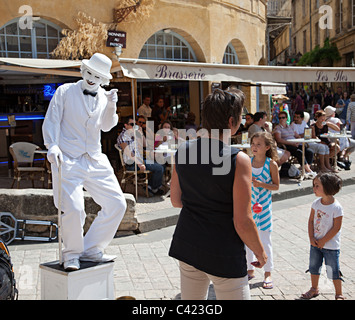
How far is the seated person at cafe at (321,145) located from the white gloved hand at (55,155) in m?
8.35

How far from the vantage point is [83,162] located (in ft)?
14.7

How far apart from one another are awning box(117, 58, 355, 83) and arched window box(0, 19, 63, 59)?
464 cm

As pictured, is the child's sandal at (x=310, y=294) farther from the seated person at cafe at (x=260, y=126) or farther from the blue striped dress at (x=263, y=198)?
the seated person at cafe at (x=260, y=126)

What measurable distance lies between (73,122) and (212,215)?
7.12 ft

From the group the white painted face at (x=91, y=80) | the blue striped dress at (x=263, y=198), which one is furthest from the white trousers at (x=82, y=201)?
the blue striped dress at (x=263, y=198)

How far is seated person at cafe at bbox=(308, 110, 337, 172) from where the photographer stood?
37.6 feet

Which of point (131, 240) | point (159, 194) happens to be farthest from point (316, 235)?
point (159, 194)

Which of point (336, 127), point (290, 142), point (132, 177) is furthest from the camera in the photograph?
point (336, 127)

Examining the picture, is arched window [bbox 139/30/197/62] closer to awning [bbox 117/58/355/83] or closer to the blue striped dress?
awning [bbox 117/58/355/83]

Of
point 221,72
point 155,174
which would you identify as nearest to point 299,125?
point 221,72

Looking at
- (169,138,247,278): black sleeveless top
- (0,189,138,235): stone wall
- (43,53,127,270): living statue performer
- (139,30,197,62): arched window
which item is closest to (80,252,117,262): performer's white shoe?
(43,53,127,270): living statue performer

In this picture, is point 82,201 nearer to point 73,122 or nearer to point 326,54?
point 73,122

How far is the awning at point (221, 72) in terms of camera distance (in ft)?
25.3
